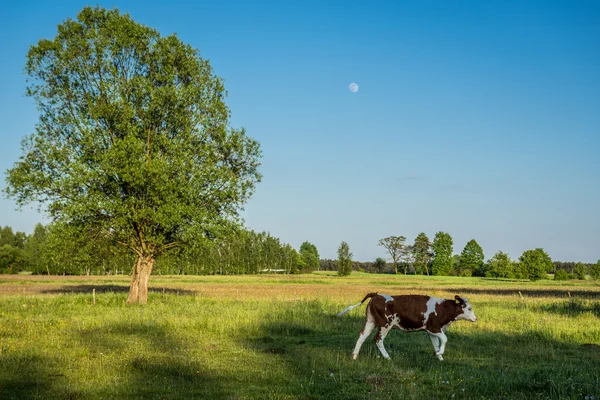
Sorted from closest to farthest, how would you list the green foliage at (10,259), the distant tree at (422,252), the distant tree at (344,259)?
1. the green foliage at (10,259)
2. the distant tree at (344,259)
3. the distant tree at (422,252)

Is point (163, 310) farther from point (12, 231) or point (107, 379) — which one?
point (12, 231)

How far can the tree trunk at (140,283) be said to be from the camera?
34031mm

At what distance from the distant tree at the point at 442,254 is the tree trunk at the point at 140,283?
135 m

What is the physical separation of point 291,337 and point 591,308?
2294 cm

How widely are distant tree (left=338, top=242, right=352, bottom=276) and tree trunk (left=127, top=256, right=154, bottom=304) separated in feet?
391

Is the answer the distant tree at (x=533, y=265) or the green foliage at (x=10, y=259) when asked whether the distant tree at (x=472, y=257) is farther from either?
the green foliage at (x=10, y=259)

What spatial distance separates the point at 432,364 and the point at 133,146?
2363cm

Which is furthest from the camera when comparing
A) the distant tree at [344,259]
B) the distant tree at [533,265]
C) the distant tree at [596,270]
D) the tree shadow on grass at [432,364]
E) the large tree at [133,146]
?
the distant tree at [344,259]

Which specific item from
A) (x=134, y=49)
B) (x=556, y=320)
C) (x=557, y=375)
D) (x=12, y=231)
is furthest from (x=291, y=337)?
(x=12, y=231)

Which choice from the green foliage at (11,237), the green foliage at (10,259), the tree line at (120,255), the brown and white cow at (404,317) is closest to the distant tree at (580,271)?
the tree line at (120,255)

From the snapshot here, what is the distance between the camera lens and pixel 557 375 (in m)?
12.5

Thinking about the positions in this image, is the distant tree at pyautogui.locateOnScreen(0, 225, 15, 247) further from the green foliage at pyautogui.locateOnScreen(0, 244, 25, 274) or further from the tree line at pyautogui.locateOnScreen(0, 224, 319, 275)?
the green foliage at pyautogui.locateOnScreen(0, 244, 25, 274)

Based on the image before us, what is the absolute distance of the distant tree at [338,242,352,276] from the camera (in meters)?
152

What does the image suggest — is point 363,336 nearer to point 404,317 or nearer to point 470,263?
point 404,317
